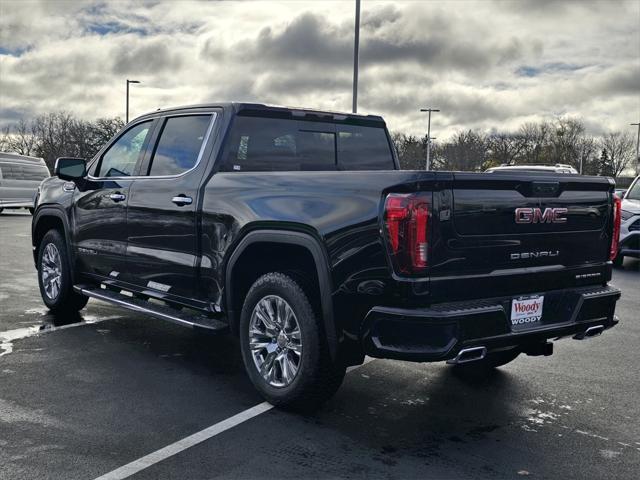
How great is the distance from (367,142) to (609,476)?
11.2ft

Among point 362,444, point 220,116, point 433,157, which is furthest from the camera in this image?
point 433,157

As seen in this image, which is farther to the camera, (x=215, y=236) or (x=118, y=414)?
(x=215, y=236)

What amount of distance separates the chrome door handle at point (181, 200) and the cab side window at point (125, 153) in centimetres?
92

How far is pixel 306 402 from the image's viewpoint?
4.47 meters

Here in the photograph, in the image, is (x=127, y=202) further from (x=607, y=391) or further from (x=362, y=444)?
(x=607, y=391)

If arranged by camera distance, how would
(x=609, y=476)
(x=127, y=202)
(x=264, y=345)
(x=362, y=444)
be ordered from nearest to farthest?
(x=609, y=476) < (x=362, y=444) < (x=264, y=345) < (x=127, y=202)

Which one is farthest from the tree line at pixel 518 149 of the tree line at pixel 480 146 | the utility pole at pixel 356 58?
the utility pole at pixel 356 58

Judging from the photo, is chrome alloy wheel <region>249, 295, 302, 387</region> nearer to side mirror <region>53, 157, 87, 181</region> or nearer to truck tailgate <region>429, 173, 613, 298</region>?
truck tailgate <region>429, 173, 613, 298</region>

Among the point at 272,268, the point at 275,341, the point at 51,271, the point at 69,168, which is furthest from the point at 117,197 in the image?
the point at 275,341

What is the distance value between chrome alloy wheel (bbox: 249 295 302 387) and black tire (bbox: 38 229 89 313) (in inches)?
117

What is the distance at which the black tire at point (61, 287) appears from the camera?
711 cm

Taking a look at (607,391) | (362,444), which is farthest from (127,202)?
(607,391)

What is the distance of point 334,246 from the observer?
4160 millimetres

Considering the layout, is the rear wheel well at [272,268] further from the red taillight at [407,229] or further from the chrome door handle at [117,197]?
the chrome door handle at [117,197]
